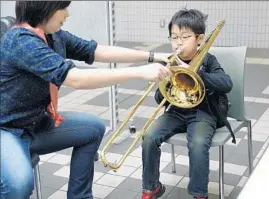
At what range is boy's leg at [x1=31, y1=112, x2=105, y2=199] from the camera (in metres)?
2.30

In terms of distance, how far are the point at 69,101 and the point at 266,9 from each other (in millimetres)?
3157

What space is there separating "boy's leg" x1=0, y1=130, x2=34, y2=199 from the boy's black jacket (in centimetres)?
89

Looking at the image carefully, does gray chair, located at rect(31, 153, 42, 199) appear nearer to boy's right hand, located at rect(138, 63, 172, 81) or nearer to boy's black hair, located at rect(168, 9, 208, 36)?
boy's right hand, located at rect(138, 63, 172, 81)

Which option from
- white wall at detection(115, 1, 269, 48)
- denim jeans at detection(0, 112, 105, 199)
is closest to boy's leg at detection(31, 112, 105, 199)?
denim jeans at detection(0, 112, 105, 199)

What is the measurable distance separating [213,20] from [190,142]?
456cm

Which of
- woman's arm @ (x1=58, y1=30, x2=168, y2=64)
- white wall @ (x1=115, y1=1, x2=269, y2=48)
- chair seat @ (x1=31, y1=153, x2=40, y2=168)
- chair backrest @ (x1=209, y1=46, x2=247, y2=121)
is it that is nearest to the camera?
chair seat @ (x1=31, y1=153, x2=40, y2=168)

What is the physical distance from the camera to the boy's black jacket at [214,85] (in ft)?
7.86

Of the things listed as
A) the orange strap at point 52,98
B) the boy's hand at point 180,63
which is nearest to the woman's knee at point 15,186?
the orange strap at point 52,98

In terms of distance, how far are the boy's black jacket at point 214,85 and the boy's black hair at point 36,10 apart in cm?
81

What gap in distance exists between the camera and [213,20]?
262 inches

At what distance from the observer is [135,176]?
305 cm

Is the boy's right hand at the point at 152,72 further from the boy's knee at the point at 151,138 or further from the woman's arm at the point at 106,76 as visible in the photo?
the boy's knee at the point at 151,138

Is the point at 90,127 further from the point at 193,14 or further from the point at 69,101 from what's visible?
the point at 69,101

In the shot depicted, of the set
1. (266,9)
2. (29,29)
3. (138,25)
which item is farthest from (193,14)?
(138,25)
